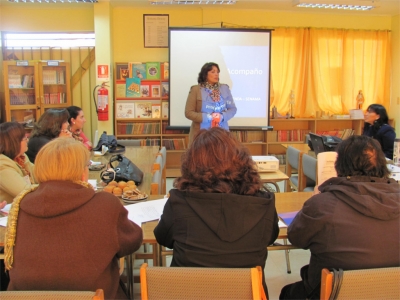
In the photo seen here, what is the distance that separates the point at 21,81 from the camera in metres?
6.07

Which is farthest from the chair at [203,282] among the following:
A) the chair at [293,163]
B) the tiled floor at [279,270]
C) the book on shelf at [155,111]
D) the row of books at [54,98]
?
the row of books at [54,98]

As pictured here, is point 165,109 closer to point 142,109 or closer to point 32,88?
point 142,109

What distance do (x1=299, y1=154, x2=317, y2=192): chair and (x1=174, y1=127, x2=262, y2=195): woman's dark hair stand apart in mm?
1844

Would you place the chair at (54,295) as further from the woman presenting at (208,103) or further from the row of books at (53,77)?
the row of books at (53,77)

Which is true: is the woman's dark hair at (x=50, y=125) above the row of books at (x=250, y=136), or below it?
above

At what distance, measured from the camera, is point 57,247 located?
139 cm

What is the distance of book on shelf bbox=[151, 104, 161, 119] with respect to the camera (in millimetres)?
6230

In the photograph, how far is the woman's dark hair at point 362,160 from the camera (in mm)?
1672

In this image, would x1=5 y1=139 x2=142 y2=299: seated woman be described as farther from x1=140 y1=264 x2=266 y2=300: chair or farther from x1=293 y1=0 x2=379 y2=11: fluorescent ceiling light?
x1=293 y1=0 x2=379 y2=11: fluorescent ceiling light

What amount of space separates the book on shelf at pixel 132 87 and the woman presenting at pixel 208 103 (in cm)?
195

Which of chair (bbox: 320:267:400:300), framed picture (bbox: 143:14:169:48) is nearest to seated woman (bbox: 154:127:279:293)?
chair (bbox: 320:267:400:300)

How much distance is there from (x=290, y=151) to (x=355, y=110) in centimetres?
305

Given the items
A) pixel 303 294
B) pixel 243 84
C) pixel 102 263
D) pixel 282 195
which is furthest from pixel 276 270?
pixel 243 84

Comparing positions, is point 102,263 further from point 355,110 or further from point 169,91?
point 355,110
